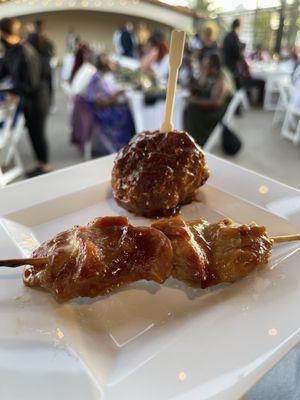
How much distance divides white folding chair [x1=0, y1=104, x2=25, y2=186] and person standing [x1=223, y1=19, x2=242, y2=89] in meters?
4.17

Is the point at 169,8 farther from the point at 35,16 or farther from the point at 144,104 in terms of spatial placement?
the point at 144,104

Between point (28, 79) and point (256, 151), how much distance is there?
340 cm

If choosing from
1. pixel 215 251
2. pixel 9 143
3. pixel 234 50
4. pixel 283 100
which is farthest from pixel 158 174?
pixel 234 50

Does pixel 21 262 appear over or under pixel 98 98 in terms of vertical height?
over

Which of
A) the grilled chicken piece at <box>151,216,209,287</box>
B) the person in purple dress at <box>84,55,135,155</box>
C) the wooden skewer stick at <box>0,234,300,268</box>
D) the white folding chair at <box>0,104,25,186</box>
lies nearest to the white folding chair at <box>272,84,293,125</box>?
the person in purple dress at <box>84,55,135,155</box>

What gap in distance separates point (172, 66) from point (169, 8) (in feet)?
51.9

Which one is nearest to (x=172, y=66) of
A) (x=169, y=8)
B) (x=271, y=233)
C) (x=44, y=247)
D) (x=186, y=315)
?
(x=271, y=233)

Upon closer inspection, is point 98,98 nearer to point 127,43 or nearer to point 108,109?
point 108,109

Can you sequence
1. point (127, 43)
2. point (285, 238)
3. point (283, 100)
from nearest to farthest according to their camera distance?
point (285, 238) → point (283, 100) → point (127, 43)

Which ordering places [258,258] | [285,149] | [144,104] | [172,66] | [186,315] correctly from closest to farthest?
[186,315]
[258,258]
[172,66]
[144,104]
[285,149]

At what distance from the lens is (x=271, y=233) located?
1.29 m

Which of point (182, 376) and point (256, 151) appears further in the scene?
point (256, 151)

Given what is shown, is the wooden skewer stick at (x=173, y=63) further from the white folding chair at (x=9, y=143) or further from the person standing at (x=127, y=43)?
the person standing at (x=127, y=43)

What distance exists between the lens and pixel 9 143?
443 centimetres
